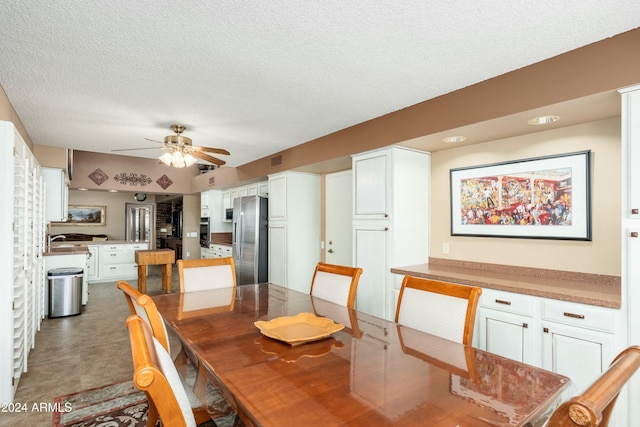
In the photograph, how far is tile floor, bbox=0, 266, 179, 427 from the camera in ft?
8.07

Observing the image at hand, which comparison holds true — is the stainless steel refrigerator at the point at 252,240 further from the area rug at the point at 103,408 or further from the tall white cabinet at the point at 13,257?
the tall white cabinet at the point at 13,257

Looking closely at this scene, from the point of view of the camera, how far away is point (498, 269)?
296cm

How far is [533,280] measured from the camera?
8.36 feet

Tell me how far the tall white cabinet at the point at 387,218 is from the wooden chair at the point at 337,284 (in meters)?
0.89

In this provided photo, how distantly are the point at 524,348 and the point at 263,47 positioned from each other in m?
2.56

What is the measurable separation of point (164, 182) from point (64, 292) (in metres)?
3.90

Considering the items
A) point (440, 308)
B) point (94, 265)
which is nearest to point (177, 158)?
point (440, 308)

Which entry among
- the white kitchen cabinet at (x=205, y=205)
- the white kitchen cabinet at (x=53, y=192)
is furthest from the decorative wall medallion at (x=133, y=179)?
the white kitchen cabinet at (x=53, y=192)

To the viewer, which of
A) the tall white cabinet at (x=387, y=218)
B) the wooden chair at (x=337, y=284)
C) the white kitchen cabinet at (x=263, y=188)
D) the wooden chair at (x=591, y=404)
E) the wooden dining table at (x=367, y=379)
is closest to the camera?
the wooden chair at (x=591, y=404)

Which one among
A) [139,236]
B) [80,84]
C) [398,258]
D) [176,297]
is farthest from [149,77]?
[139,236]

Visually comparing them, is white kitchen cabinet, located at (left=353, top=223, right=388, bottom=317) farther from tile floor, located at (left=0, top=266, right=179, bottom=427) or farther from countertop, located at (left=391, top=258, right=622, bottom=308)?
tile floor, located at (left=0, top=266, right=179, bottom=427)

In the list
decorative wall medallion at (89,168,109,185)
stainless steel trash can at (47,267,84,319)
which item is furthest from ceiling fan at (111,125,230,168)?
decorative wall medallion at (89,168,109,185)

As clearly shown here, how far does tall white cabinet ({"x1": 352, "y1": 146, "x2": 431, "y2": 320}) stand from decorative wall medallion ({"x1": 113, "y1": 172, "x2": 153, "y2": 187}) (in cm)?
613

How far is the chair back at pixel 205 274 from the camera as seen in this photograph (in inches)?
107
